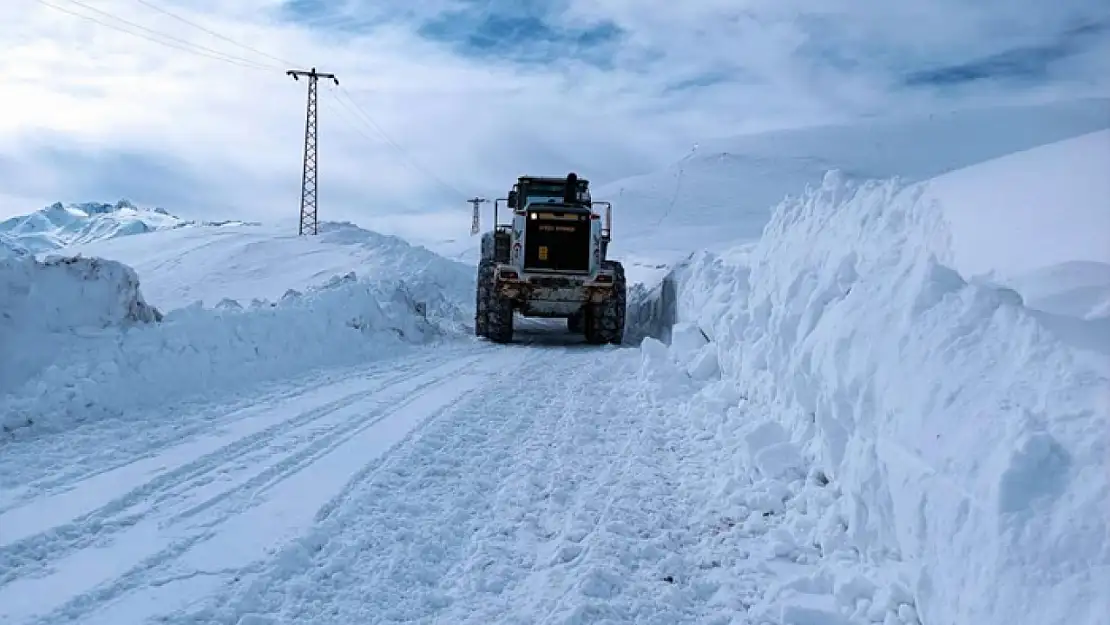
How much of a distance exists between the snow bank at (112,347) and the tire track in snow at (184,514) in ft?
5.32

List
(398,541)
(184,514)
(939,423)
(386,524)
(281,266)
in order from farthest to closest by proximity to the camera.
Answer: (281,266)
(184,514)
(386,524)
(398,541)
(939,423)

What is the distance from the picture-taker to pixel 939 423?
3.42 metres

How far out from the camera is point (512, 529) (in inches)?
177

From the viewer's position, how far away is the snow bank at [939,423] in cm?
260

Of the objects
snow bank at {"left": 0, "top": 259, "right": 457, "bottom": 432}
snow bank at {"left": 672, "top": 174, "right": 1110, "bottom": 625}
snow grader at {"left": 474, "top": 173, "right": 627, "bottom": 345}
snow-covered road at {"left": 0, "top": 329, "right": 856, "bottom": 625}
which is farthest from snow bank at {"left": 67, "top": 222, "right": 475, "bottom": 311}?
snow bank at {"left": 672, "top": 174, "right": 1110, "bottom": 625}

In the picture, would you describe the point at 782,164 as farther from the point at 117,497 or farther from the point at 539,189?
the point at 117,497

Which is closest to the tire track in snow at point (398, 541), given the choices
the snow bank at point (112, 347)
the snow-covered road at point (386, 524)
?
the snow-covered road at point (386, 524)

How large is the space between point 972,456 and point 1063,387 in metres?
0.41

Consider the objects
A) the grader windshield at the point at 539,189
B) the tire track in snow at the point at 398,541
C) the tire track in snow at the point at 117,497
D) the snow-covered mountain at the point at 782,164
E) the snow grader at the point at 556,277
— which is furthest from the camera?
the snow-covered mountain at the point at 782,164

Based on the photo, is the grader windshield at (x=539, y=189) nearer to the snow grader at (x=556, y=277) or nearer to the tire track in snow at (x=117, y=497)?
the snow grader at (x=556, y=277)

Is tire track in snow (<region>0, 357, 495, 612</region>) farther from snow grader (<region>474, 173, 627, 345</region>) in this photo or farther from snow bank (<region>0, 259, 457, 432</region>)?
snow grader (<region>474, 173, 627, 345</region>)

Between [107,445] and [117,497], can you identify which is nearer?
[117,497]

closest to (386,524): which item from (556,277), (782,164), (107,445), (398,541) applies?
(398,541)

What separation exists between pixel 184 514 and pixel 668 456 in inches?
132
